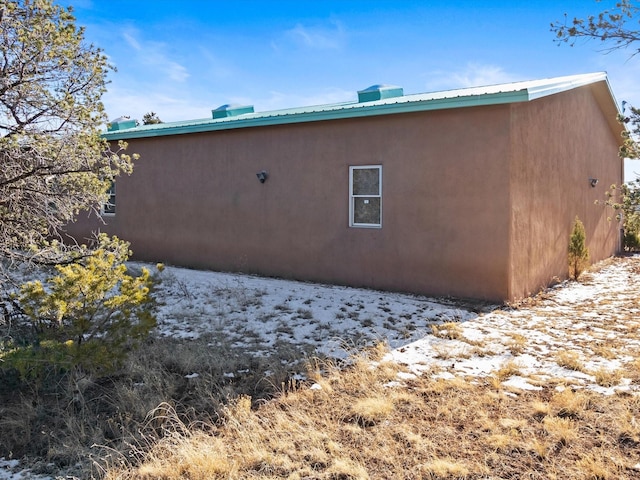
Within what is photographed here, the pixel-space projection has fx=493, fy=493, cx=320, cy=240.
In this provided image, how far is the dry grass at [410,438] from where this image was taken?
3.37 m

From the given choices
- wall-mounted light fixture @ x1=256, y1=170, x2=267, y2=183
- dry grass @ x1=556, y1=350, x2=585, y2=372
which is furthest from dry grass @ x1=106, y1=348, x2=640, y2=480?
wall-mounted light fixture @ x1=256, y1=170, x2=267, y2=183

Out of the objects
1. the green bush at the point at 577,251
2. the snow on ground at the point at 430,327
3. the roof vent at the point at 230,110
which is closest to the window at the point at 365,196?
the snow on ground at the point at 430,327

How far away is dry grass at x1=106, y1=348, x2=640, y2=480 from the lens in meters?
3.37

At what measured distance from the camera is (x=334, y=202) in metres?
9.47

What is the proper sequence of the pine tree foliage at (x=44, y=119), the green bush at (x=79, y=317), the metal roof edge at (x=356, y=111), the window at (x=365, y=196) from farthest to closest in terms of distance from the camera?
the window at (x=365, y=196) → the metal roof edge at (x=356, y=111) → the green bush at (x=79, y=317) → the pine tree foliage at (x=44, y=119)

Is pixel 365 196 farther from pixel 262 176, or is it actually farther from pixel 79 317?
pixel 79 317

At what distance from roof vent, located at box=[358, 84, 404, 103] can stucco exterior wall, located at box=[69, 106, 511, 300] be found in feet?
5.03

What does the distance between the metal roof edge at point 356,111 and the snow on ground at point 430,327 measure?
316 centimetres

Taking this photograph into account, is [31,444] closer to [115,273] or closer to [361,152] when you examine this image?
[115,273]

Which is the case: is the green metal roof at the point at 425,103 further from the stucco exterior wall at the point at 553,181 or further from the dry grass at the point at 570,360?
the dry grass at the point at 570,360

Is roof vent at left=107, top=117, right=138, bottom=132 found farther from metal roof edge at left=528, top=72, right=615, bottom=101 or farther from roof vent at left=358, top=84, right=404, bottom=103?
metal roof edge at left=528, top=72, right=615, bottom=101

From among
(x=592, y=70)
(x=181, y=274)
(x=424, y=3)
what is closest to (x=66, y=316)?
(x=181, y=274)

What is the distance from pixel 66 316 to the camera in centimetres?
497

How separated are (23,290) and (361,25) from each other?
9.98 metres
